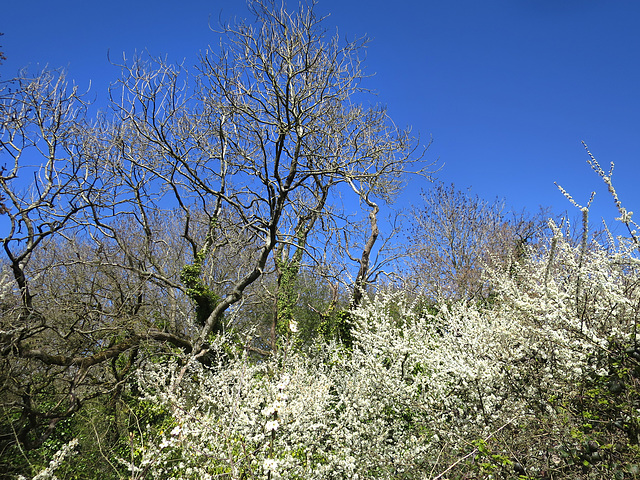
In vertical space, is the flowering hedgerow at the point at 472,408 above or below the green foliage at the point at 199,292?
below

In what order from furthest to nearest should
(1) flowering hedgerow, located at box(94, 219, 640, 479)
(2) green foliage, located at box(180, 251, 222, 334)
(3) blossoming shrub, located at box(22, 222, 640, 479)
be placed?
(2) green foliage, located at box(180, 251, 222, 334) → (1) flowering hedgerow, located at box(94, 219, 640, 479) → (3) blossoming shrub, located at box(22, 222, 640, 479)

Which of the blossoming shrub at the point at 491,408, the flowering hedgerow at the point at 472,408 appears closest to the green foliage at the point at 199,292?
the blossoming shrub at the point at 491,408

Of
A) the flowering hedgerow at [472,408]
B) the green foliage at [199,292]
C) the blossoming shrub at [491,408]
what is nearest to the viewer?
the blossoming shrub at [491,408]

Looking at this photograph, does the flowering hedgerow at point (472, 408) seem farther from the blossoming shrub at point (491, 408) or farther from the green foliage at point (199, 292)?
the green foliage at point (199, 292)

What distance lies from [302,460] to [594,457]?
8.38ft

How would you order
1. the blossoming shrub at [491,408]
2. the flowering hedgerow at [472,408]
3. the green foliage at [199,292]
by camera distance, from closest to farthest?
the blossoming shrub at [491,408], the flowering hedgerow at [472,408], the green foliage at [199,292]

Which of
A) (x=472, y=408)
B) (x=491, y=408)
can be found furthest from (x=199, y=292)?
(x=491, y=408)

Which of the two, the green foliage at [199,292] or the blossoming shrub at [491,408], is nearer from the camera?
the blossoming shrub at [491,408]

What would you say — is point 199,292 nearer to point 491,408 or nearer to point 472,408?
point 472,408

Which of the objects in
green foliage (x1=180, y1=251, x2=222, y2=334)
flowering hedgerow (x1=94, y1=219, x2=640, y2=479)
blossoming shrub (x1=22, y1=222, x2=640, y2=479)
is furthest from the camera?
green foliage (x1=180, y1=251, x2=222, y2=334)

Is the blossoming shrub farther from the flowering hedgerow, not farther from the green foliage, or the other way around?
the green foliage

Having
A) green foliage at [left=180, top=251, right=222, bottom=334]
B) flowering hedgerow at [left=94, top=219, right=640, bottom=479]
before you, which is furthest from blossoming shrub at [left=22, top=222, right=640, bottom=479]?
green foliage at [left=180, top=251, right=222, bottom=334]

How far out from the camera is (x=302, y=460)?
3943 millimetres

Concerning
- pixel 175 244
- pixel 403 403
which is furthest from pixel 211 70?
pixel 175 244
